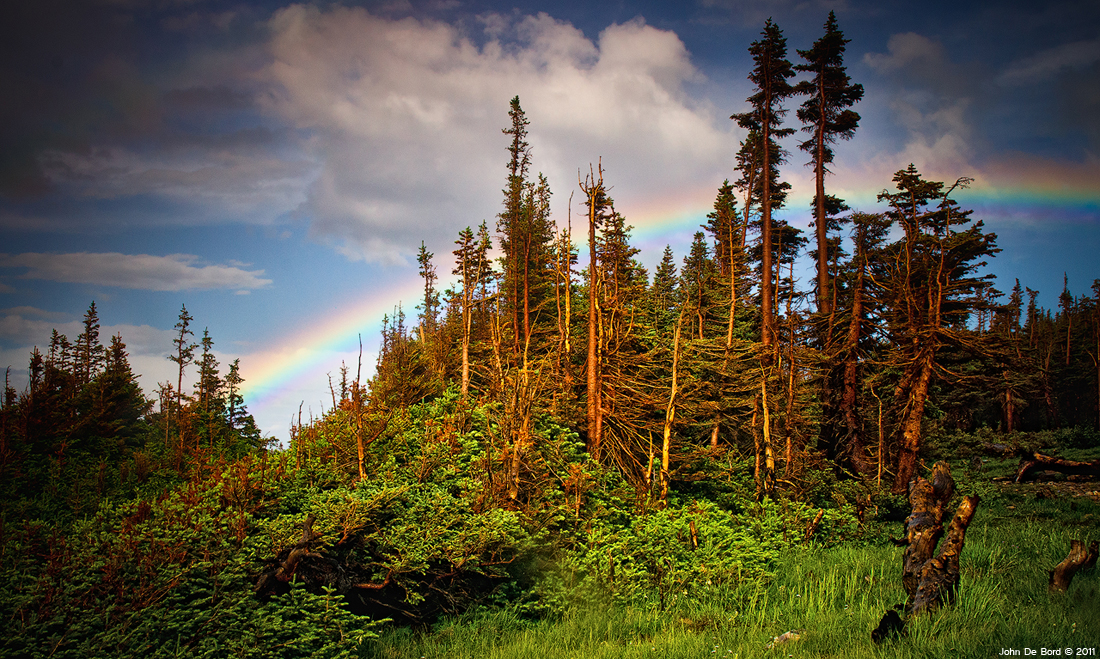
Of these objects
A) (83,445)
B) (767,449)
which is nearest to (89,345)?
(83,445)

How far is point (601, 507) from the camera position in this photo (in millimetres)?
13523

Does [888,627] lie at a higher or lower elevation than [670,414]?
lower

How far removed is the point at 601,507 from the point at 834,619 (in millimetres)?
7387

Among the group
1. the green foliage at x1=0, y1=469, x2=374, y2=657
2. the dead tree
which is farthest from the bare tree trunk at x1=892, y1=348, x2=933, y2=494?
the green foliage at x1=0, y1=469, x2=374, y2=657

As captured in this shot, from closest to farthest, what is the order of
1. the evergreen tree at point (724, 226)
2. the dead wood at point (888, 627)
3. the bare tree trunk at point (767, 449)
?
the dead wood at point (888, 627) < the bare tree trunk at point (767, 449) < the evergreen tree at point (724, 226)

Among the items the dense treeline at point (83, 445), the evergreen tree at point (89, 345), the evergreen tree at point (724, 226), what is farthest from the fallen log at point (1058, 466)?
the evergreen tree at point (89, 345)

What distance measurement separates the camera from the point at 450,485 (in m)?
12.9

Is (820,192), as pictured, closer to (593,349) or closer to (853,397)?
(853,397)

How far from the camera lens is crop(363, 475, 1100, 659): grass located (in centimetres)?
503

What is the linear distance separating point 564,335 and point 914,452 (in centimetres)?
1131

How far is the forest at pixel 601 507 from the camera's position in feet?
23.3

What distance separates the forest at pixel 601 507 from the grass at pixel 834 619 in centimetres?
6

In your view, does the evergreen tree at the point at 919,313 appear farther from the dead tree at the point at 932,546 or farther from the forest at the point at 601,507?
the dead tree at the point at 932,546

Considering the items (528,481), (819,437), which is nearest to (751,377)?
(819,437)
